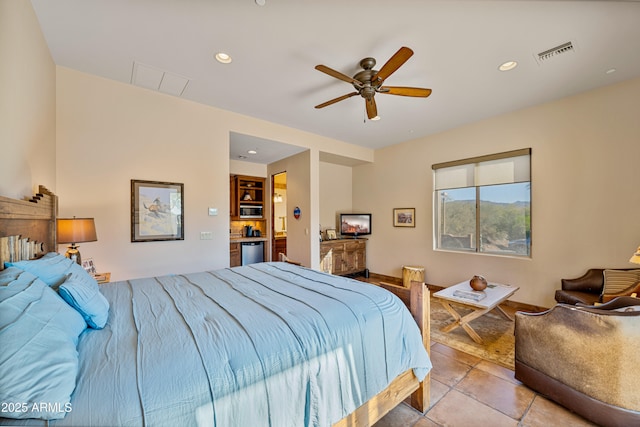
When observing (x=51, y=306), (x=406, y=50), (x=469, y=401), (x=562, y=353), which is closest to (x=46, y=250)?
(x=51, y=306)

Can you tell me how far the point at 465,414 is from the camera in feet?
5.90

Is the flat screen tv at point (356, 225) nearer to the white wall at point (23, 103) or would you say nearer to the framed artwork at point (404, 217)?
the framed artwork at point (404, 217)

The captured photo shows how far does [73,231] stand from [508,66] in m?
4.78

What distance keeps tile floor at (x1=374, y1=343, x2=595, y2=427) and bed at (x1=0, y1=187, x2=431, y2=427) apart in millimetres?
171

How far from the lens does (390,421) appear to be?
1.75 metres

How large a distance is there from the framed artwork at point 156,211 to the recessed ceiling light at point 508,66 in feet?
13.7

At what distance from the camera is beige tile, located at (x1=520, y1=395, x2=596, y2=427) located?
1696 mm

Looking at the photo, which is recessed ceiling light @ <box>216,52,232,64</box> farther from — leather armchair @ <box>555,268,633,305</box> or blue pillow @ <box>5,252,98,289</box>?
leather armchair @ <box>555,268,633,305</box>

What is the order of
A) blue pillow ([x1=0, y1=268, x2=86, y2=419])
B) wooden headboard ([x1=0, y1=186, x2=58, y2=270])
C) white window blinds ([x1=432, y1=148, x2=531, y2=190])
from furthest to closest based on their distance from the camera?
white window blinds ([x1=432, y1=148, x2=531, y2=190]), wooden headboard ([x1=0, y1=186, x2=58, y2=270]), blue pillow ([x1=0, y1=268, x2=86, y2=419])

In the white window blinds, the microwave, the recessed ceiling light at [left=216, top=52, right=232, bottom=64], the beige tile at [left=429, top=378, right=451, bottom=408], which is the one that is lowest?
the beige tile at [left=429, top=378, right=451, bottom=408]

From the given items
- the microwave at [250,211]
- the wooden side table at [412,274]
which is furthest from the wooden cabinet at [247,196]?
the wooden side table at [412,274]

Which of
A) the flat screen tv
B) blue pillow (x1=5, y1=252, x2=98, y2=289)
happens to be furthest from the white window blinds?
blue pillow (x1=5, y1=252, x2=98, y2=289)

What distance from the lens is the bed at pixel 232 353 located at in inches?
32.2

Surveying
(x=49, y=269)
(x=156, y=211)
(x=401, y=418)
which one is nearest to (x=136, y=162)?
(x=156, y=211)
